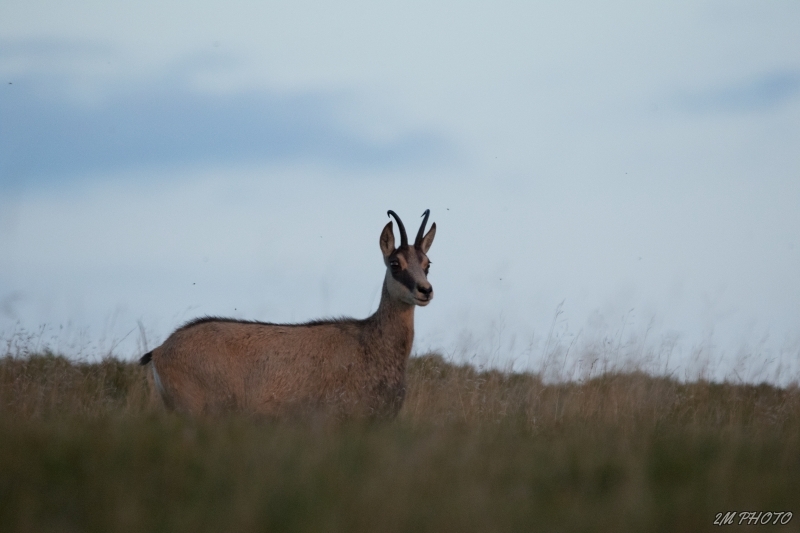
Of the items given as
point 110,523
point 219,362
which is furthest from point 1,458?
point 219,362

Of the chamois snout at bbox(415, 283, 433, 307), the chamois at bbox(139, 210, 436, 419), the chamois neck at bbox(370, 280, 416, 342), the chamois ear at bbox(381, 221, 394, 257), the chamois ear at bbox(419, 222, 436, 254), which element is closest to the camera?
the chamois at bbox(139, 210, 436, 419)

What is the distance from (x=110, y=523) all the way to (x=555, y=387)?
8449mm

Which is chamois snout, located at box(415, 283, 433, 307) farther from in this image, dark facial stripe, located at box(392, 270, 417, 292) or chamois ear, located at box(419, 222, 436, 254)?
chamois ear, located at box(419, 222, 436, 254)

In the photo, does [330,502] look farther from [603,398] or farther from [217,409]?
[603,398]

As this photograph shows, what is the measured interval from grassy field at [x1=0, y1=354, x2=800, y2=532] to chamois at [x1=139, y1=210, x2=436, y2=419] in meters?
1.58

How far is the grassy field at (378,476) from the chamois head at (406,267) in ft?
6.43

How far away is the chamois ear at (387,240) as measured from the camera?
9523mm

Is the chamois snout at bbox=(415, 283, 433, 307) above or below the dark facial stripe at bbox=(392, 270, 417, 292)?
below

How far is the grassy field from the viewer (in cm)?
405

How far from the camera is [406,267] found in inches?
362

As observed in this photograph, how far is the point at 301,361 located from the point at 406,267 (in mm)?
1512
